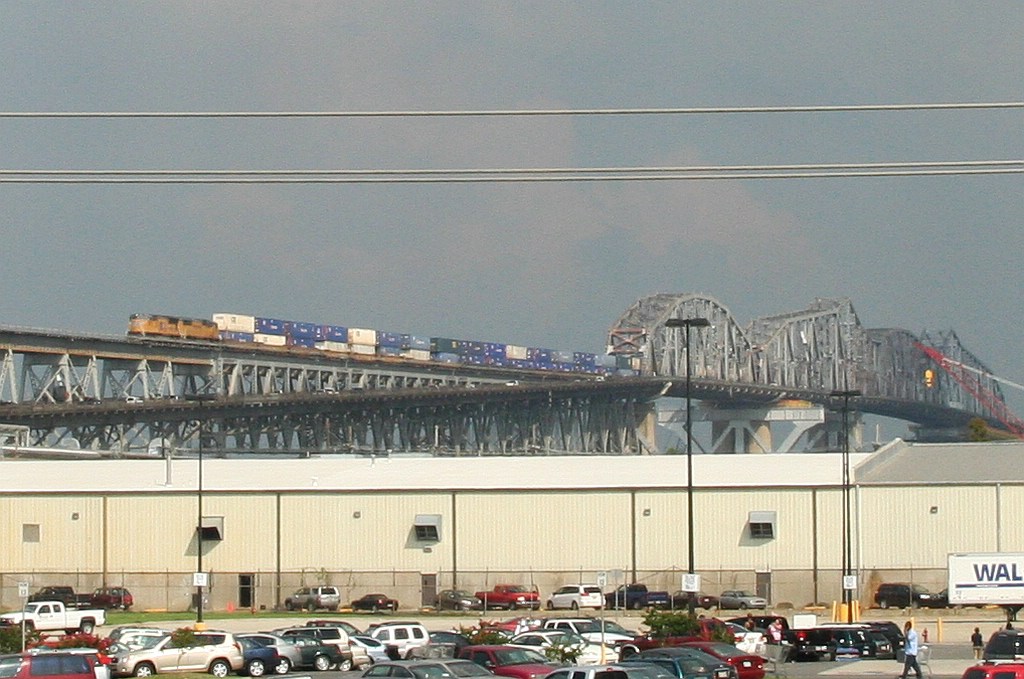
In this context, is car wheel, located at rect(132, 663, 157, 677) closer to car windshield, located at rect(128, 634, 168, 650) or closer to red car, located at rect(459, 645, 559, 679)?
car windshield, located at rect(128, 634, 168, 650)

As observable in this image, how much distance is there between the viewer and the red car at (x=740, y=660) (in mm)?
39425

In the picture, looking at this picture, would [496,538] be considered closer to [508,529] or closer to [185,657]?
[508,529]

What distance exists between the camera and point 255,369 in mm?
180500

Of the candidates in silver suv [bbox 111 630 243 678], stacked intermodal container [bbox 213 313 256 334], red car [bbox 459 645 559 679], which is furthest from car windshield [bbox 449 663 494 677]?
stacked intermodal container [bbox 213 313 256 334]

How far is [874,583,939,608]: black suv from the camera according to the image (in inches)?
2662

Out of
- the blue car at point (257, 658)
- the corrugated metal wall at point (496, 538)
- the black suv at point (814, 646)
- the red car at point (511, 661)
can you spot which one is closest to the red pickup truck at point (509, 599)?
the corrugated metal wall at point (496, 538)

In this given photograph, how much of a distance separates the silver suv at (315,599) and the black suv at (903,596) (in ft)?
72.6

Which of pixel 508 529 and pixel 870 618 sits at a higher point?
pixel 508 529

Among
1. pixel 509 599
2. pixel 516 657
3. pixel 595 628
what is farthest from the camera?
pixel 509 599

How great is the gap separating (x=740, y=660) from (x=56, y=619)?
26.7m

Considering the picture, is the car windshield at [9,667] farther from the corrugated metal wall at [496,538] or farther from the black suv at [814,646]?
the corrugated metal wall at [496,538]

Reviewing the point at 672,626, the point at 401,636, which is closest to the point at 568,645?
the point at 672,626

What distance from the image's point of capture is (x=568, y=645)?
144 feet

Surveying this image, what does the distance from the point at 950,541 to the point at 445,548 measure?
69.2ft
